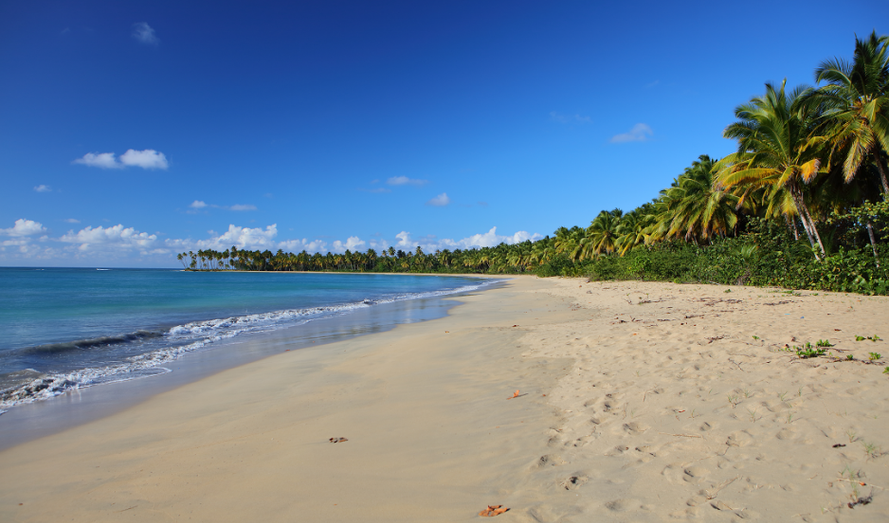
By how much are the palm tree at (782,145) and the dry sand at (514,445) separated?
13.7 meters

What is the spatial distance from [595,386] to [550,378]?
0.78m

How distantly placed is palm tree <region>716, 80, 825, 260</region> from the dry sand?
45.0 feet

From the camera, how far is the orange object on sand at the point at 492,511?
107 inches

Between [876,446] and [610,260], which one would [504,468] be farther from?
[610,260]

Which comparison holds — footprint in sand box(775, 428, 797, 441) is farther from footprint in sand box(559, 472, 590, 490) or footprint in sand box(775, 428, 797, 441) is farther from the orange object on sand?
the orange object on sand

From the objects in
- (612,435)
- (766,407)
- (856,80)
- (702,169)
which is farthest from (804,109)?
(612,435)


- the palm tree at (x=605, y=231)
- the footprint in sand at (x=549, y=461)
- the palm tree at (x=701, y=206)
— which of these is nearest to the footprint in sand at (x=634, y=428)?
the footprint in sand at (x=549, y=461)

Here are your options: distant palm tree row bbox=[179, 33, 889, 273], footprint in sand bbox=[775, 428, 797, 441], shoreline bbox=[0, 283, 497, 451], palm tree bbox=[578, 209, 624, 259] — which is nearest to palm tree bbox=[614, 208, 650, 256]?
palm tree bbox=[578, 209, 624, 259]

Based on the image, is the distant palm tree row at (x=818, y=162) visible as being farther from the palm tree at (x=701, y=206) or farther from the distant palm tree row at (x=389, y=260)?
the distant palm tree row at (x=389, y=260)

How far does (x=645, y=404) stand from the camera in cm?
434

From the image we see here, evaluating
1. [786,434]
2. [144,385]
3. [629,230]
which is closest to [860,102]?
[786,434]

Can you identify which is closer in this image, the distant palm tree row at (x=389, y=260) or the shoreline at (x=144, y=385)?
the shoreline at (x=144, y=385)

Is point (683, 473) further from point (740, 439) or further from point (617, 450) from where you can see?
point (740, 439)

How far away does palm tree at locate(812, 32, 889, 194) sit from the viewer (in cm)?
1390
